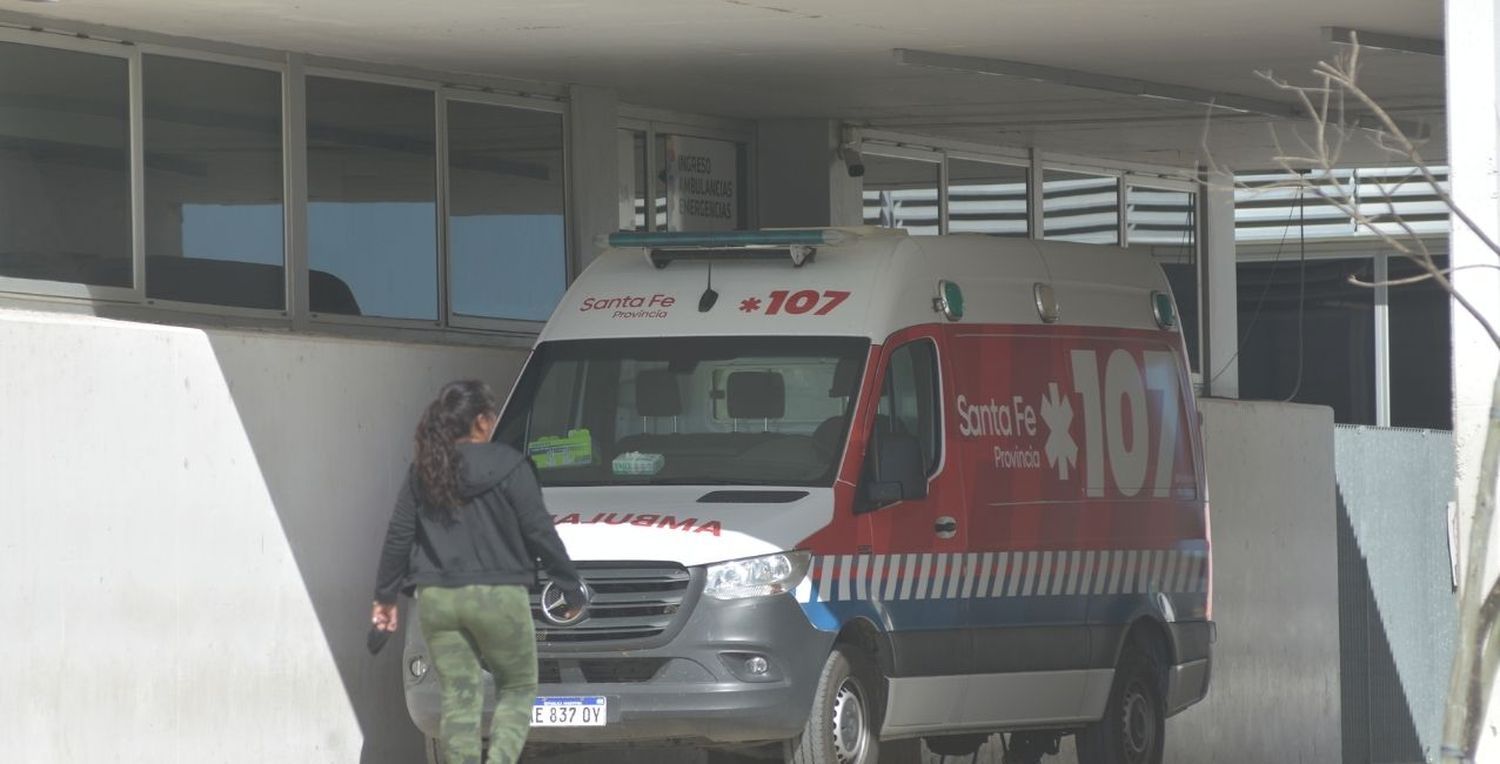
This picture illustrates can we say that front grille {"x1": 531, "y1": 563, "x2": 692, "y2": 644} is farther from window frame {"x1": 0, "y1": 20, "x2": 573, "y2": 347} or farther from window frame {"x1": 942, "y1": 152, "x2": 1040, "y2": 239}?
window frame {"x1": 942, "y1": 152, "x2": 1040, "y2": 239}

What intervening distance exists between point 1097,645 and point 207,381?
4638 millimetres

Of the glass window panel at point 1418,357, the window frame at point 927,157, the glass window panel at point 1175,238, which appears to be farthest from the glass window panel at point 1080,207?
the glass window panel at point 1418,357

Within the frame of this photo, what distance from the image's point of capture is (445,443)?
970cm

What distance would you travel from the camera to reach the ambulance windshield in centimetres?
1199

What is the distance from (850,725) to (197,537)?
9.94 feet

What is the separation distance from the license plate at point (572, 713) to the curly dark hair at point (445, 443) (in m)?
1.66

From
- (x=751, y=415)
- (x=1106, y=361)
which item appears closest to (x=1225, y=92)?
(x=1106, y=361)

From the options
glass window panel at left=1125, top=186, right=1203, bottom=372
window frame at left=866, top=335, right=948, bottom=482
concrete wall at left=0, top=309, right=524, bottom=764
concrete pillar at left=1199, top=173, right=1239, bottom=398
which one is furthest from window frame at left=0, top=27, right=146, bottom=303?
concrete pillar at left=1199, top=173, right=1239, bottom=398

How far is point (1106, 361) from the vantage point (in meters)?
13.9

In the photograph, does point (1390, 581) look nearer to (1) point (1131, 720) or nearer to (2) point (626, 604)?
(1) point (1131, 720)

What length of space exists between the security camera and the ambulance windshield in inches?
240

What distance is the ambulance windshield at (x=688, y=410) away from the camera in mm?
11992

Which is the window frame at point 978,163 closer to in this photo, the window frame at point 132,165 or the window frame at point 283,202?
the window frame at point 283,202

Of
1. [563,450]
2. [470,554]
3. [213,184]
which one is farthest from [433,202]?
[470,554]
